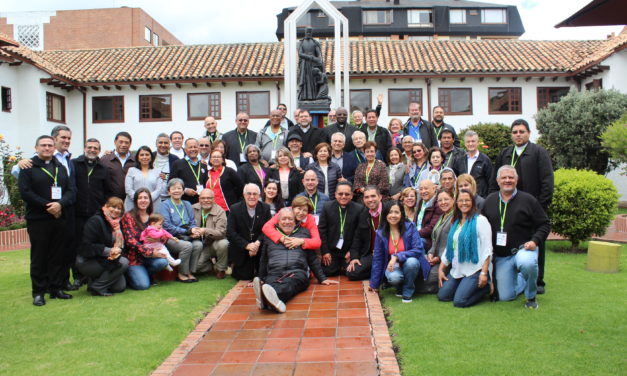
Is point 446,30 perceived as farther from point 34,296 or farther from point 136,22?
point 34,296

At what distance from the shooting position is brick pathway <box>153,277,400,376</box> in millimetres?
4102

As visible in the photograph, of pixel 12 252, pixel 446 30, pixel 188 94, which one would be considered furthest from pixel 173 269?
pixel 446 30

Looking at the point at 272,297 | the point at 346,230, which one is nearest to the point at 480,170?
the point at 346,230

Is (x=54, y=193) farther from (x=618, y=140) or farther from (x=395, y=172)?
(x=618, y=140)

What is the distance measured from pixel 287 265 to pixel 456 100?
726 inches

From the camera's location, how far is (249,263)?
7.33 meters

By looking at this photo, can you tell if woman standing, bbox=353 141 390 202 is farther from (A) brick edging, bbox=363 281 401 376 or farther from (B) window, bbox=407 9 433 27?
(B) window, bbox=407 9 433 27

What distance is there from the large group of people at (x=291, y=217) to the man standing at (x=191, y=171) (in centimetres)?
2

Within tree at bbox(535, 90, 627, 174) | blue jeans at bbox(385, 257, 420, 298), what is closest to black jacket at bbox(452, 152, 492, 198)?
blue jeans at bbox(385, 257, 420, 298)

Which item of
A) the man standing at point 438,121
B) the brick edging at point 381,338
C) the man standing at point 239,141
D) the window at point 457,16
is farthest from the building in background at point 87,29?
the brick edging at point 381,338

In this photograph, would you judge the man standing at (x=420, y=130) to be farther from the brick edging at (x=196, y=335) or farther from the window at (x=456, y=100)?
the window at (x=456, y=100)

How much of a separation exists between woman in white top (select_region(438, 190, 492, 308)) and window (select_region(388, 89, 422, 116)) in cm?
1754

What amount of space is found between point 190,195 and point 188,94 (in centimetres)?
1672

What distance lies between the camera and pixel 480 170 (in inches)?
292
